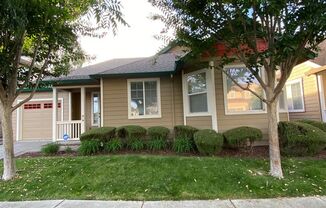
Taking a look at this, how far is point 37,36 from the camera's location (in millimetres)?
6164

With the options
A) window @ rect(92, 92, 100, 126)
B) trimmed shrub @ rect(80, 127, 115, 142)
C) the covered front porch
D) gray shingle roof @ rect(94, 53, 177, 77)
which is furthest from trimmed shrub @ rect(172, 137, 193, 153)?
window @ rect(92, 92, 100, 126)

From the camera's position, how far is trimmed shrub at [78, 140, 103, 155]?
315 inches

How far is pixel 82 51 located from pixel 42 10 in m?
2.68

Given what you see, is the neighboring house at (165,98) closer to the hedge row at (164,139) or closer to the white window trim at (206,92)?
the white window trim at (206,92)

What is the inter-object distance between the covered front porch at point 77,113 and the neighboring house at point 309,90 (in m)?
10.2

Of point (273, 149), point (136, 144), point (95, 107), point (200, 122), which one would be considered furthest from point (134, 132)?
point (95, 107)

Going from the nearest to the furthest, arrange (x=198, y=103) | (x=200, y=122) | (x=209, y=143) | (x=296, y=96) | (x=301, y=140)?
(x=301, y=140)
(x=209, y=143)
(x=200, y=122)
(x=198, y=103)
(x=296, y=96)

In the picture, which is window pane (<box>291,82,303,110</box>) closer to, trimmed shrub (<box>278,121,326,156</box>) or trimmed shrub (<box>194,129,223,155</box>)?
trimmed shrub (<box>278,121,326,156</box>)

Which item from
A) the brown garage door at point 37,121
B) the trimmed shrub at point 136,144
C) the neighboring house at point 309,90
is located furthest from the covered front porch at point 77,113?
the neighboring house at point 309,90

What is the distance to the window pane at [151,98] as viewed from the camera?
10127 millimetres

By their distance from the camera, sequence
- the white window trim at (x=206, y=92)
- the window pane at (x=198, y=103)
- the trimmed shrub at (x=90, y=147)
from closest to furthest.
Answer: the trimmed shrub at (x=90, y=147) < the white window trim at (x=206, y=92) < the window pane at (x=198, y=103)

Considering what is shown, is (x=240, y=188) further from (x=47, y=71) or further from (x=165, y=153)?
(x=47, y=71)

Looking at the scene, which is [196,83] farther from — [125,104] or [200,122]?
[125,104]

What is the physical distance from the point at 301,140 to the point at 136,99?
626 cm
